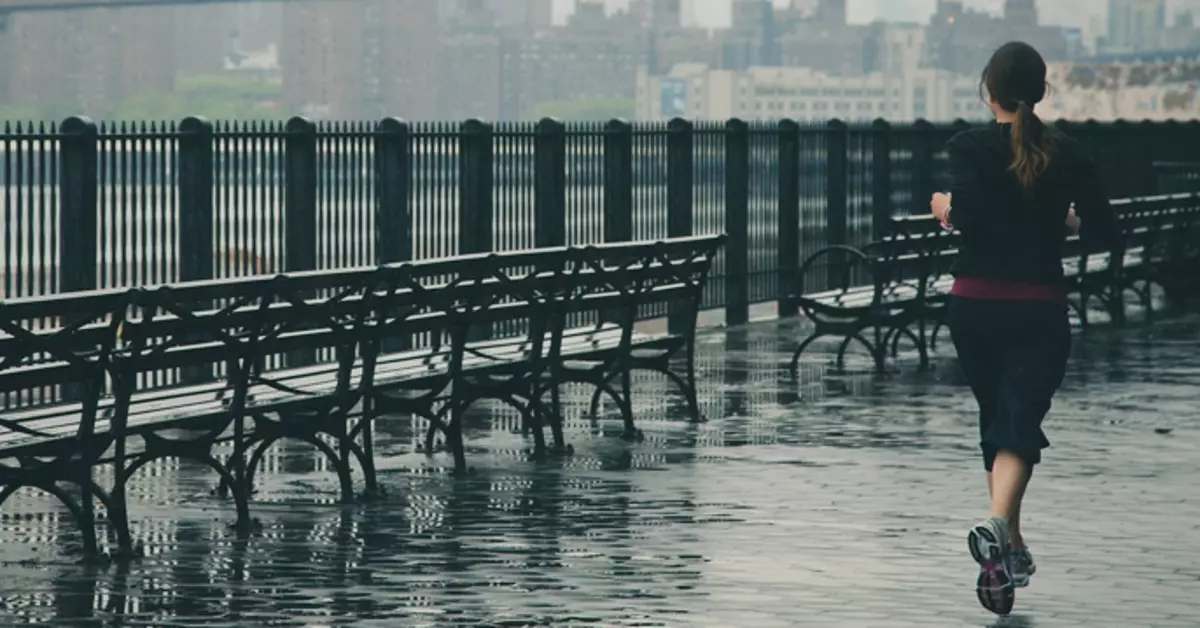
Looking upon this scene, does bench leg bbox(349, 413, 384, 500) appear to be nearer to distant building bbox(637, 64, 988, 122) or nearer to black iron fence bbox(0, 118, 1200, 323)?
black iron fence bbox(0, 118, 1200, 323)

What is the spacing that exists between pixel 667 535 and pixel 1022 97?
2223 millimetres

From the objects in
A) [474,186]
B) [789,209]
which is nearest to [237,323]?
[474,186]

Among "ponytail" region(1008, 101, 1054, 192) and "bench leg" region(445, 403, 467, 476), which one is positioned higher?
"ponytail" region(1008, 101, 1054, 192)

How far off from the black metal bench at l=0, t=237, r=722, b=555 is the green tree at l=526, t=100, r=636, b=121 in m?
152

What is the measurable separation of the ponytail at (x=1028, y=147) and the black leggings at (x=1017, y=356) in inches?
15.1

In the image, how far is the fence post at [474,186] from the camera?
57.7 feet

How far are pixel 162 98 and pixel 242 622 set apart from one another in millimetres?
148851

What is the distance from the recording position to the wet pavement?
7727mm

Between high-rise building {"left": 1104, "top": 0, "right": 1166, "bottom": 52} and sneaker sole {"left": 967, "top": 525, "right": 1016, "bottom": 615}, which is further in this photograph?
high-rise building {"left": 1104, "top": 0, "right": 1166, "bottom": 52}

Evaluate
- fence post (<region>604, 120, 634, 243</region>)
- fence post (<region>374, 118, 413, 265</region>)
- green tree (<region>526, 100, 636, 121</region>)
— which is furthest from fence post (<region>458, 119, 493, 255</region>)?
green tree (<region>526, 100, 636, 121</region>)

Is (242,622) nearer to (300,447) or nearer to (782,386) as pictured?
(300,447)

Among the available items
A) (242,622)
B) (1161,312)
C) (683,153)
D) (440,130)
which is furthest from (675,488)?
(1161,312)

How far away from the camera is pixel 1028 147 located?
26.0ft

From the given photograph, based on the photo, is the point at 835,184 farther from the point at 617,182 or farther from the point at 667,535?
the point at 667,535
